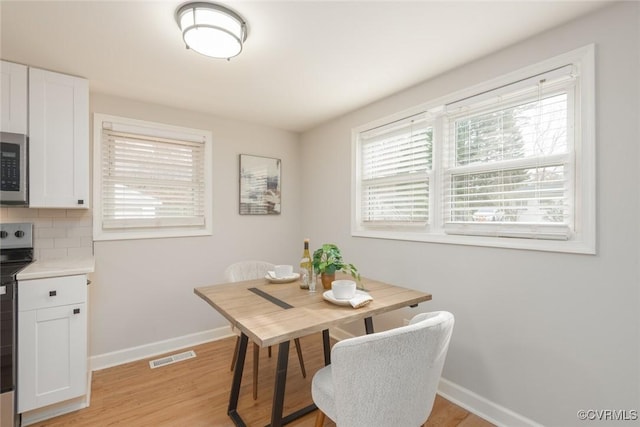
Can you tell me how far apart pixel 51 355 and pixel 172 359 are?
100cm

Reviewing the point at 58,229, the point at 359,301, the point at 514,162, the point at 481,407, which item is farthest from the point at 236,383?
the point at 514,162

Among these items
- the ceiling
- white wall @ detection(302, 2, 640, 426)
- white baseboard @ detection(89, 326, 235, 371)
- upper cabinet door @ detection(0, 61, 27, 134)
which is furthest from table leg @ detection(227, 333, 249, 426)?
upper cabinet door @ detection(0, 61, 27, 134)

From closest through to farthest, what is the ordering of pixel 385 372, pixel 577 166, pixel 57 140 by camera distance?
pixel 385 372 → pixel 577 166 → pixel 57 140

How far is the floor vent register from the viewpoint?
2.58 metres

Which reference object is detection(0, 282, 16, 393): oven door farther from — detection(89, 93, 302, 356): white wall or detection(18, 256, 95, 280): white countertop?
detection(89, 93, 302, 356): white wall

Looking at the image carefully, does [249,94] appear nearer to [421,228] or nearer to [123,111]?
[123,111]

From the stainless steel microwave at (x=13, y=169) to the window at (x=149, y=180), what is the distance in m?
0.55

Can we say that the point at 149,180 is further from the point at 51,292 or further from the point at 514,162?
the point at 514,162

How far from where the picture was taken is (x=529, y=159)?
1.76m

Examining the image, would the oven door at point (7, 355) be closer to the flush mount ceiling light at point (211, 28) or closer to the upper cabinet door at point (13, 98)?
the upper cabinet door at point (13, 98)

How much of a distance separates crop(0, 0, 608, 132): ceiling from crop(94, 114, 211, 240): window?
38 cm

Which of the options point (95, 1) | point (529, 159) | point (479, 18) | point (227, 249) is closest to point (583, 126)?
point (529, 159)

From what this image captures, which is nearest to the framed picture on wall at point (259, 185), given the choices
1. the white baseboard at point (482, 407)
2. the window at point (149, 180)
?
the window at point (149, 180)

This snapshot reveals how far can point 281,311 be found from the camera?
155cm
